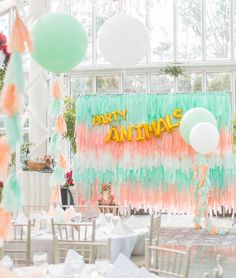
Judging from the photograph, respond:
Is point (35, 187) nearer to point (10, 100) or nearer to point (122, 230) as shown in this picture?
point (122, 230)

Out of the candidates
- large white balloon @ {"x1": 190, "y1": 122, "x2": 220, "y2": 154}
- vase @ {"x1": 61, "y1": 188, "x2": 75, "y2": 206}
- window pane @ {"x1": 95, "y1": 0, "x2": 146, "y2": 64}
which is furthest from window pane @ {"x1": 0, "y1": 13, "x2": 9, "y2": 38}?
large white balloon @ {"x1": 190, "y1": 122, "x2": 220, "y2": 154}

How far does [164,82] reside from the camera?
15.1m

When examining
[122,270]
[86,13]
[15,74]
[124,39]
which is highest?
[86,13]

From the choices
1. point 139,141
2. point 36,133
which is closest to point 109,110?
point 139,141

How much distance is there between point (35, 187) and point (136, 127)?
7.73ft

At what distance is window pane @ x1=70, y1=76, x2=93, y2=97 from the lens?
1541 cm

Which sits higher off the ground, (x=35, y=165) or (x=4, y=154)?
(x=35, y=165)

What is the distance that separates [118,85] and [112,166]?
4.15m

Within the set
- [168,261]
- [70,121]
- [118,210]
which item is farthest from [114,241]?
[70,121]

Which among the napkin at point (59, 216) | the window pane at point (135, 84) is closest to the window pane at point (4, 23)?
the window pane at point (135, 84)

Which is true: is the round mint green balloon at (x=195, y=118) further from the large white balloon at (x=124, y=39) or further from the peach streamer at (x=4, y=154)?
the peach streamer at (x=4, y=154)

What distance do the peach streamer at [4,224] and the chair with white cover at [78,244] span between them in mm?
963

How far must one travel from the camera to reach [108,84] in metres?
15.3

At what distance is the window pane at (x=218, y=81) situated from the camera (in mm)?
14611
